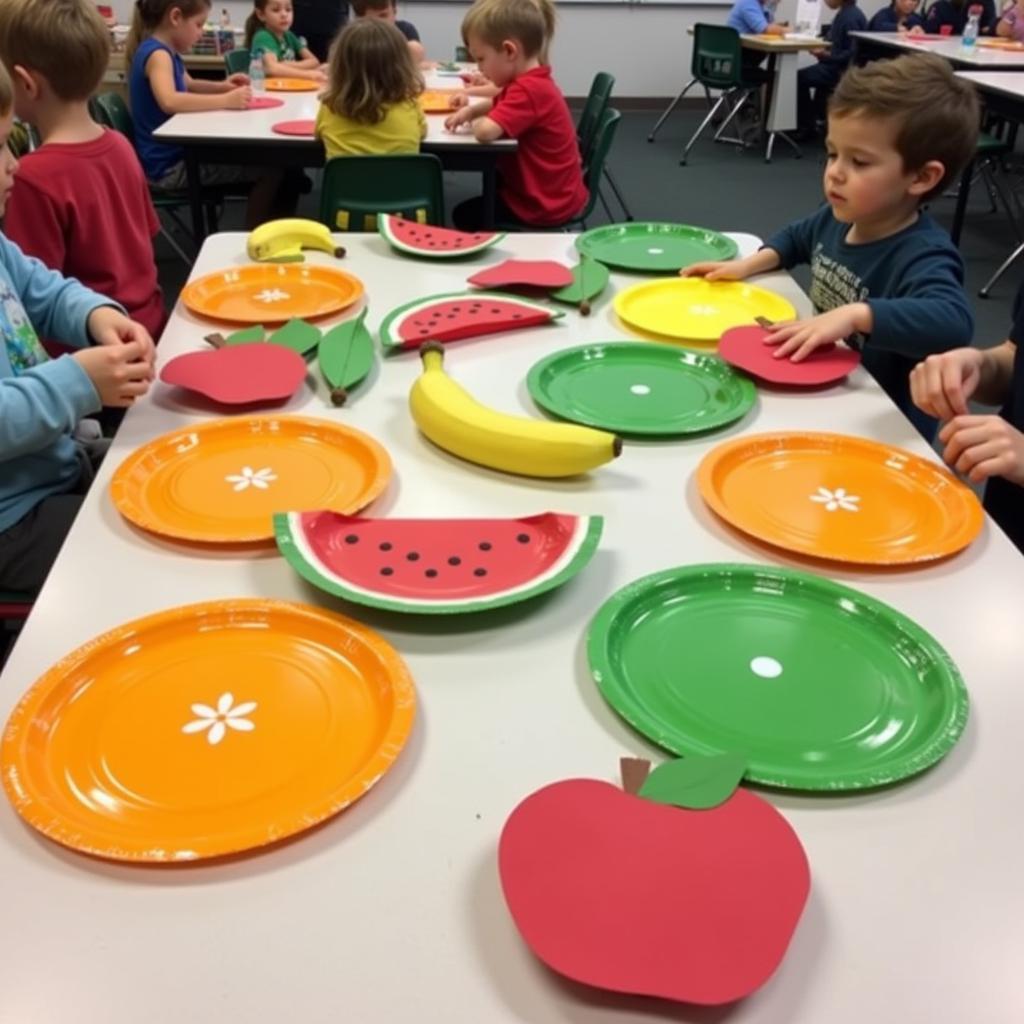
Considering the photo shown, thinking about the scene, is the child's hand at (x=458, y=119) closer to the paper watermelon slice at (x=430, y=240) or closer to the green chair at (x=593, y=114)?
the green chair at (x=593, y=114)

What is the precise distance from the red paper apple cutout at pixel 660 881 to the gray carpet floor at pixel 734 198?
3.66 metres

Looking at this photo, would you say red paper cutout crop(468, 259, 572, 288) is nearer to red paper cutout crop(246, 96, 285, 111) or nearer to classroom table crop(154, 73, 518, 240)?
classroom table crop(154, 73, 518, 240)

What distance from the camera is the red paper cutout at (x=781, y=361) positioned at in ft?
4.47

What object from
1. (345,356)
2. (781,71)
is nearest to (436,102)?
(345,356)

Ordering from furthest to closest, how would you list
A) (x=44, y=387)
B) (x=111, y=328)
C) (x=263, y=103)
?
1. (x=263, y=103)
2. (x=111, y=328)
3. (x=44, y=387)

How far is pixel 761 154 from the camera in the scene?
Result: 6812 mm

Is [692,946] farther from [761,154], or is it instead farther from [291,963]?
[761,154]

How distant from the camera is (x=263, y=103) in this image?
365cm

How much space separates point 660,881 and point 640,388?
846 millimetres

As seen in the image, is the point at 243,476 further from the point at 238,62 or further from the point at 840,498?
the point at 238,62

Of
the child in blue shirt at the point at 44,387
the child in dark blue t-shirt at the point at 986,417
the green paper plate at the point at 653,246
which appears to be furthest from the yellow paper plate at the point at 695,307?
the child in blue shirt at the point at 44,387

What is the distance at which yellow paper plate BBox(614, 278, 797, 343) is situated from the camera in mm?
1548

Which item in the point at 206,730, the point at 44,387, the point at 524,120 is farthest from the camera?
the point at 524,120

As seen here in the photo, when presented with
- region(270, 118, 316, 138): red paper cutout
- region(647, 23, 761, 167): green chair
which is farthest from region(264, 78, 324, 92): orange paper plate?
region(647, 23, 761, 167): green chair
